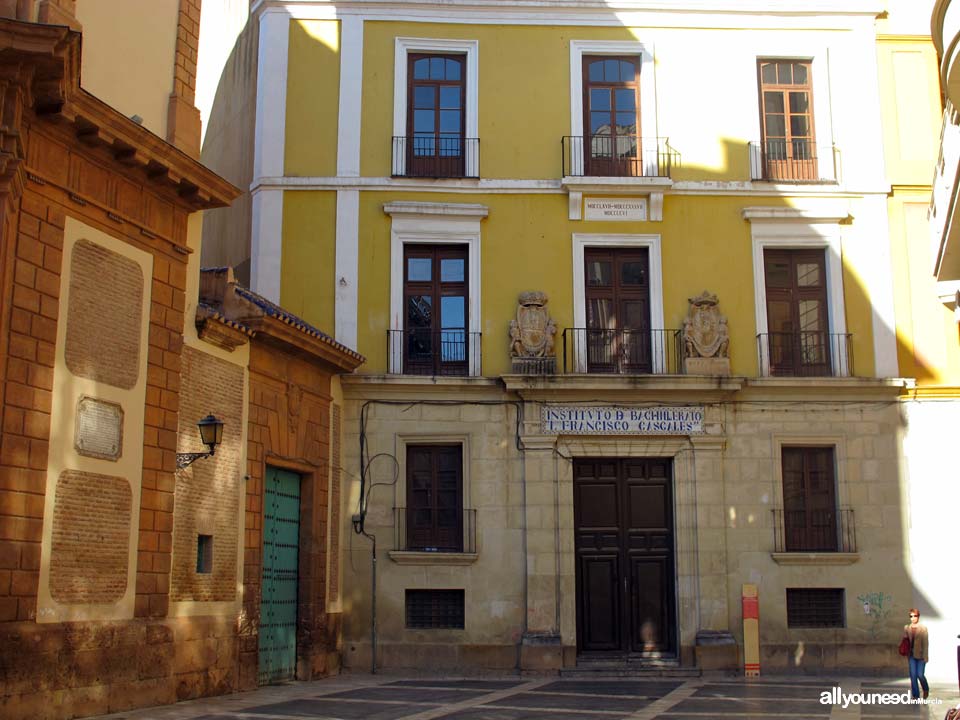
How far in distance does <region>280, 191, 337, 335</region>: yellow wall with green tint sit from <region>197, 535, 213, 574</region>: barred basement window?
552cm

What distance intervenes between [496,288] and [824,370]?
18.7ft

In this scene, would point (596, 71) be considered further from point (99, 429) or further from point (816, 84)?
point (99, 429)

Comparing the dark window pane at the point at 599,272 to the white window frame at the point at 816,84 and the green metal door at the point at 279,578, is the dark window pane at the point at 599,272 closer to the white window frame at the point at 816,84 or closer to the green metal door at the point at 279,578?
the white window frame at the point at 816,84

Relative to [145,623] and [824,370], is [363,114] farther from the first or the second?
Result: [145,623]

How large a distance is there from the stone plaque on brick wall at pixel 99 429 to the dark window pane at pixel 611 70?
11.3 metres

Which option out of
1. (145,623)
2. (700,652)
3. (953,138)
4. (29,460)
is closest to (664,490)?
(700,652)

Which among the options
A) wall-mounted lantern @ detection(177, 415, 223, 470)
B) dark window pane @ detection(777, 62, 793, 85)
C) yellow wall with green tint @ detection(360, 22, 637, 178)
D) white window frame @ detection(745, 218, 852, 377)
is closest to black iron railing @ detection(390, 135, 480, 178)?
yellow wall with green tint @ detection(360, 22, 637, 178)

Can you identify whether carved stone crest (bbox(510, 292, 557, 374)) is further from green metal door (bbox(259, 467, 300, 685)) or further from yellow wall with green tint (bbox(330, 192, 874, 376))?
green metal door (bbox(259, 467, 300, 685))

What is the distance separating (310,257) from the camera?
1912 cm

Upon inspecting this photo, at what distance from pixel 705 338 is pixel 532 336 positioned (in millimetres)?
2870

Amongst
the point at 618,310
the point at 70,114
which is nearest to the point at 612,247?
the point at 618,310

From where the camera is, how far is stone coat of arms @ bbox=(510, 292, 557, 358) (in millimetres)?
18766

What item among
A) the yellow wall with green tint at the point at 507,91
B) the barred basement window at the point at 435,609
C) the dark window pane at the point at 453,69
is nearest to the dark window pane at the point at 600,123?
the yellow wall with green tint at the point at 507,91

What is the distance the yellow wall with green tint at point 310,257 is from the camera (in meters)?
19.0
